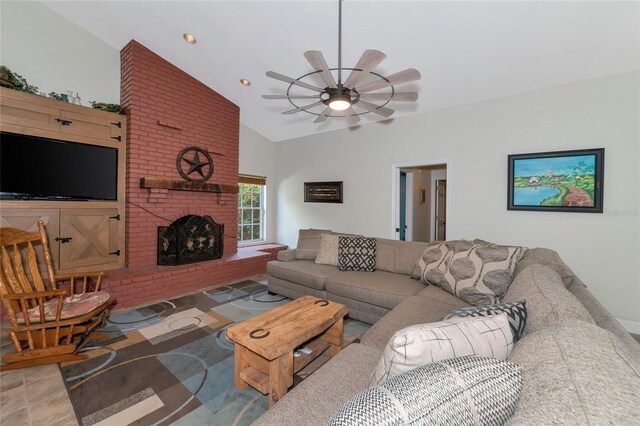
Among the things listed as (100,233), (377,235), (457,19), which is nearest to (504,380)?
(457,19)

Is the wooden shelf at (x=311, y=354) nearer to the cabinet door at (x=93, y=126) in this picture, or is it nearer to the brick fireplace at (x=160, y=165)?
the brick fireplace at (x=160, y=165)

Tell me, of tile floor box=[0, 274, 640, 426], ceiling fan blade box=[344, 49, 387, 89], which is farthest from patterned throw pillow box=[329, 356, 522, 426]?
tile floor box=[0, 274, 640, 426]

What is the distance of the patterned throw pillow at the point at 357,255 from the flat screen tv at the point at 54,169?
309cm

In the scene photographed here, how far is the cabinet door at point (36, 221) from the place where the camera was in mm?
2832

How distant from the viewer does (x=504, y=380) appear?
0.73 metres

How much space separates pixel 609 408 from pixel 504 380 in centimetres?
22

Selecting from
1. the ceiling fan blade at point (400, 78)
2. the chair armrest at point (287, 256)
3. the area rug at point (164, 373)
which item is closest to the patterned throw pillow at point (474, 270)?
the area rug at point (164, 373)

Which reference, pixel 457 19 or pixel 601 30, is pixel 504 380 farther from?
pixel 601 30

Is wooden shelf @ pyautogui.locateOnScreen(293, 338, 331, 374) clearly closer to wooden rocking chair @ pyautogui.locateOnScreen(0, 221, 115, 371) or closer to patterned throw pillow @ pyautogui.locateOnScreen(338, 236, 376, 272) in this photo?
patterned throw pillow @ pyautogui.locateOnScreen(338, 236, 376, 272)

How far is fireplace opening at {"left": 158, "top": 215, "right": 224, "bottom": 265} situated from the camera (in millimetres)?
3871

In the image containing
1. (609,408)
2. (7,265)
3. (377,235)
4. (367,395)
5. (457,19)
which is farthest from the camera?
(377,235)

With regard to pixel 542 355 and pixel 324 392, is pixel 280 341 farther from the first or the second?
pixel 542 355

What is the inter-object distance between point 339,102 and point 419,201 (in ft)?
12.3

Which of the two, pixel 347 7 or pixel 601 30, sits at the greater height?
pixel 347 7
